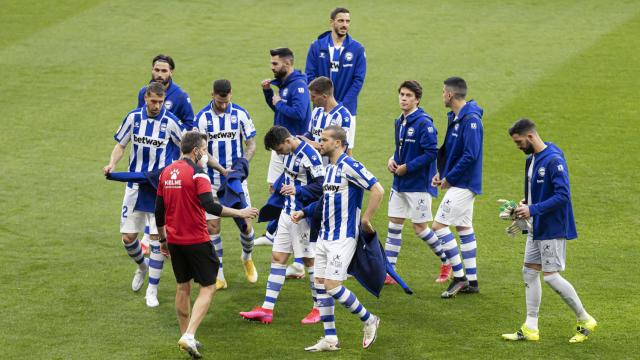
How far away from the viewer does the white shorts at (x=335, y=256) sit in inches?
363

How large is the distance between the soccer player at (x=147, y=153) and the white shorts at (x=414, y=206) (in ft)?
8.12

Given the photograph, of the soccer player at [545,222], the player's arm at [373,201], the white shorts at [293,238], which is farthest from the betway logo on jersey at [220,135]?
the soccer player at [545,222]

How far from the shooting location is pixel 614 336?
31.4ft

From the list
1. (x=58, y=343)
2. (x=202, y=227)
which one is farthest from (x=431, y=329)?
(x=58, y=343)

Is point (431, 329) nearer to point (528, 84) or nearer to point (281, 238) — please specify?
point (281, 238)

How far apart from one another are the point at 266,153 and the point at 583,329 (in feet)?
24.2

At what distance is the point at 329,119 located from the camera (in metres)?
11.1

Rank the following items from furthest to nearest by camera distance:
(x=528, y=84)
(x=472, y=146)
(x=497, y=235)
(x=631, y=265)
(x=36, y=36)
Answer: (x=36, y=36) < (x=528, y=84) < (x=497, y=235) < (x=631, y=265) < (x=472, y=146)

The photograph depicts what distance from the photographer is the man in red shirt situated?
9.05 m

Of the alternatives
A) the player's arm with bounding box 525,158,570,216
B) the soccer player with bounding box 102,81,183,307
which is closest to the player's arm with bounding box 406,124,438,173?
the player's arm with bounding box 525,158,570,216

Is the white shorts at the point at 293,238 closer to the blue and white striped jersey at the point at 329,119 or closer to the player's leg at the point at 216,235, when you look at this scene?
the player's leg at the point at 216,235

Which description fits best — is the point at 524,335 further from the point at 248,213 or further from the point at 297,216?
the point at 248,213

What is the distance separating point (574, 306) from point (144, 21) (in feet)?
45.9

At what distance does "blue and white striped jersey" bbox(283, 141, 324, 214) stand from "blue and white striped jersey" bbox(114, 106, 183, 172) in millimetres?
1452
